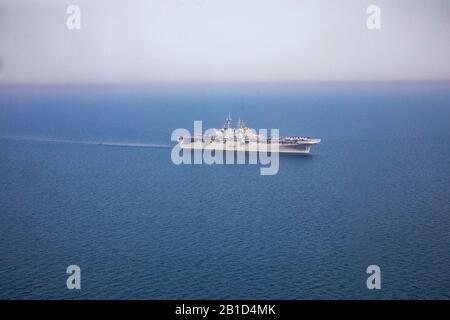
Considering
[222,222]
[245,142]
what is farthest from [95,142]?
[222,222]

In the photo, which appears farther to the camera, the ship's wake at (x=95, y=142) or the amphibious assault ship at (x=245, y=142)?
the ship's wake at (x=95, y=142)

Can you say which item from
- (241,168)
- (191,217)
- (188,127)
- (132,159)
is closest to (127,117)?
→ (188,127)
